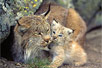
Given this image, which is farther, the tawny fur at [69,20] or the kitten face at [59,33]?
the tawny fur at [69,20]

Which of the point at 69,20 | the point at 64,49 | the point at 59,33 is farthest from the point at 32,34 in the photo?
the point at 69,20

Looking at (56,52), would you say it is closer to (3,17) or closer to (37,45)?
(37,45)

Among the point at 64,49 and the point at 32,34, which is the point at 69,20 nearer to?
the point at 64,49

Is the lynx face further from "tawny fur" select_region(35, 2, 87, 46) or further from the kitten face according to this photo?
"tawny fur" select_region(35, 2, 87, 46)

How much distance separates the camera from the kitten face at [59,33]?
4686 mm

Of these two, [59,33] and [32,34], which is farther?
[59,33]

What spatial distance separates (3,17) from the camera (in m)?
4.16

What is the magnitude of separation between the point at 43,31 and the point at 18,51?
0.94 meters

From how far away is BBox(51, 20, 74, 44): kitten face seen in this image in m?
4.69

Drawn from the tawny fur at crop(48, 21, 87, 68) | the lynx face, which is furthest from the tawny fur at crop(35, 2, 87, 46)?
the lynx face

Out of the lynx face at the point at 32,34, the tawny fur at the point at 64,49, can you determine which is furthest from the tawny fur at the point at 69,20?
the lynx face at the point at 32,34

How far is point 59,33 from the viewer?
15.6 ft

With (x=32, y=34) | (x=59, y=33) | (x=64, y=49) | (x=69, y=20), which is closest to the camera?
(x=32, y=34)

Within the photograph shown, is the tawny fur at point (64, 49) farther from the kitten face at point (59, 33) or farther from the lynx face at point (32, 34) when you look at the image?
the lynx face at point (32, 34)
